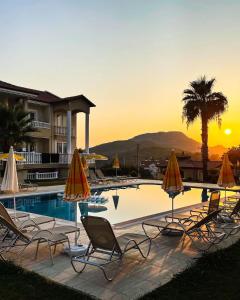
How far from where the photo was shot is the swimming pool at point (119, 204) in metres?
14.8

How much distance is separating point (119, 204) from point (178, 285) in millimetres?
12749

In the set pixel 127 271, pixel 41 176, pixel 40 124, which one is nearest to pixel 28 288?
pixel 127 271

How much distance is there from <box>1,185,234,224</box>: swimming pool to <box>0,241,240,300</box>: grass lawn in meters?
7.38

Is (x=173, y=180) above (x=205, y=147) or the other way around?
the other way around

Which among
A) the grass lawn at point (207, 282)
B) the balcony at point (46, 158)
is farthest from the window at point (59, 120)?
the grass lawn at point (207, 282)

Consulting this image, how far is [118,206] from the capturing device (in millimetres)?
17172

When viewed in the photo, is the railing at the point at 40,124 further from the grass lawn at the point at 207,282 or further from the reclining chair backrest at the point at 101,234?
the grass lawn at the point at 207,282

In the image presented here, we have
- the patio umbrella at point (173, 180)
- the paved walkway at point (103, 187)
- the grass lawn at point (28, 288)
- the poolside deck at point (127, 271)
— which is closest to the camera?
the grass lawn at point (28, 288)

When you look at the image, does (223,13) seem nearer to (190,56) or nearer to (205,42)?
(205,42)

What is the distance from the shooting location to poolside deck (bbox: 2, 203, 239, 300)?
4.99m

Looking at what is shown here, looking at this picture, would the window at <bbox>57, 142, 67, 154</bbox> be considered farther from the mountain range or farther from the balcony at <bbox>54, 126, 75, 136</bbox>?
the mountain range

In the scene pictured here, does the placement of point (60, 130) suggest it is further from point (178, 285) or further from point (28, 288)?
point (178, 285)

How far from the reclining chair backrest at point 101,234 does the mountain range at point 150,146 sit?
69335 mm

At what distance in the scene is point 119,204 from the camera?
17.8 meters
